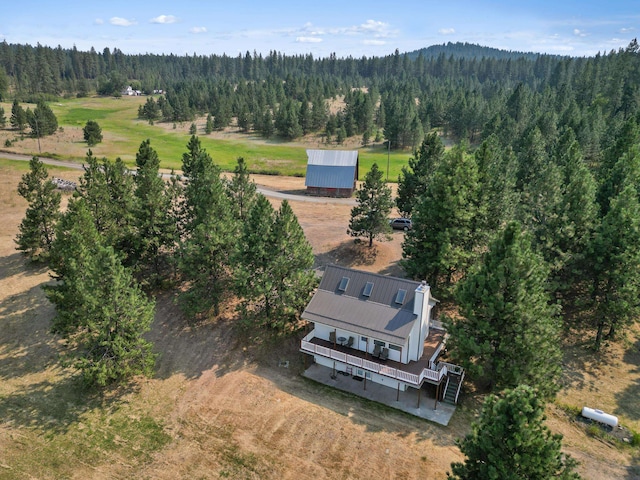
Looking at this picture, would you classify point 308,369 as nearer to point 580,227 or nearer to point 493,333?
point 493,333

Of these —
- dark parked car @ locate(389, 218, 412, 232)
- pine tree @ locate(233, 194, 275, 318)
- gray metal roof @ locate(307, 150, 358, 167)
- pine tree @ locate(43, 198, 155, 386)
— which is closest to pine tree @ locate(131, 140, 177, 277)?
pine tree @ locate(43, 198, 155, 386)

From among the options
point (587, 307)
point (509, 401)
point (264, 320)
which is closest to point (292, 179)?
point (264, 320)

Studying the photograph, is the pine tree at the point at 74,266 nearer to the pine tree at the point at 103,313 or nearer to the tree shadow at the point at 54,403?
the pine tree at the point at 103,313

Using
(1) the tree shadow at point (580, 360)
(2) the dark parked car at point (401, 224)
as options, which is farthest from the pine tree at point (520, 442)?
(2) the dark parked car at point (401, 224)

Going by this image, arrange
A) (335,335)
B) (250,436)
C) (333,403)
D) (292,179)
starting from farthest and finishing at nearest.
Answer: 1. (292,179)
2. (335,335)
3. (333,403)
4. (250,436)

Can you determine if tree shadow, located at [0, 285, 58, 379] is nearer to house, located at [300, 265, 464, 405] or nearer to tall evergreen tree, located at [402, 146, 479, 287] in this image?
house, located at [300, 265, 464, 405]

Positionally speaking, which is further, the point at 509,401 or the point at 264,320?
the point at 264,320
